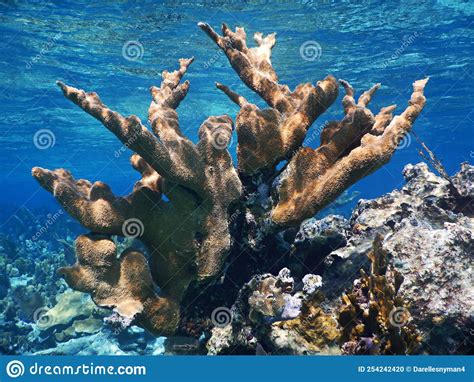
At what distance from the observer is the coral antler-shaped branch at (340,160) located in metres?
3.71

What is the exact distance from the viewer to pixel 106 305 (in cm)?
391

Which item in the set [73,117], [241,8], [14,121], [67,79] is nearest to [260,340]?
[241,8]

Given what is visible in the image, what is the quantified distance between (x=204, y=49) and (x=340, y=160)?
17.1 metres

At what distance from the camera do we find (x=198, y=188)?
4.04 m

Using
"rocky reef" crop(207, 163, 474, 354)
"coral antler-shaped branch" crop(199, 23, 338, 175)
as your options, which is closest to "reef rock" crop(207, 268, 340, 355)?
"rocky reef" crop(207, 163, 474, 354)

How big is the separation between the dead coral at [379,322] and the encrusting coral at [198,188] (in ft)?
3.27

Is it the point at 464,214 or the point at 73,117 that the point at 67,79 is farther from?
the point at 464,214

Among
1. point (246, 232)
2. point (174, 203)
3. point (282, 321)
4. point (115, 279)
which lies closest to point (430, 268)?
point (282, 321)

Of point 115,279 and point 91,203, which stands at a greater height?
point 91,203

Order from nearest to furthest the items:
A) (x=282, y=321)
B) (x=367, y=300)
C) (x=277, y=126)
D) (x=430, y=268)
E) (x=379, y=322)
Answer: (x=379, y=322) < (x=282, y=321) < (x=367, y=300) < (x=277, y=126) < (x=430, y=268)

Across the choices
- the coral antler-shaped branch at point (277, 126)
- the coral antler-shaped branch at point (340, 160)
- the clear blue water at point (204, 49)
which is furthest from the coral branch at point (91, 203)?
the clear blue water at point (204, 49)

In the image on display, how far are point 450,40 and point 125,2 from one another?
15505 millimetres

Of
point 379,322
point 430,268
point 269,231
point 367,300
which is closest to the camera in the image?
point 379,322

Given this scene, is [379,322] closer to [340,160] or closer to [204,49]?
[340,160]
